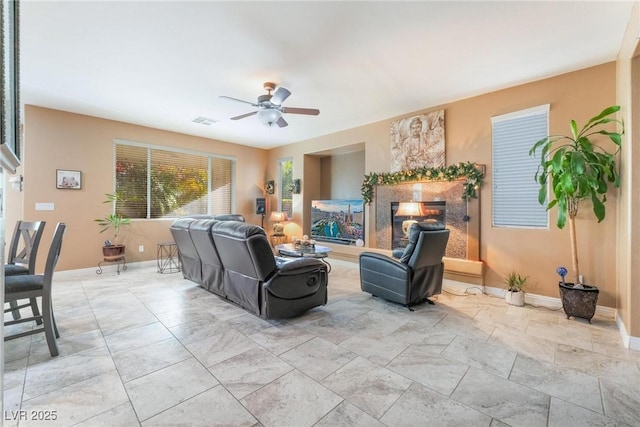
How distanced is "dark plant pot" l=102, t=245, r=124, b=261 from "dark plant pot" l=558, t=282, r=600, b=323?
260 inches

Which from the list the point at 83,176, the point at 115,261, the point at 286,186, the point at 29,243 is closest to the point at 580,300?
the point at 29,243

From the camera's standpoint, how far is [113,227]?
5434 mm

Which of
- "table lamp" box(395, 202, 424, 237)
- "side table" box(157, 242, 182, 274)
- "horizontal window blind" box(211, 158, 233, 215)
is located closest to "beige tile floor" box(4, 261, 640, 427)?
"table lamp" box(395, 202, 424, 237)

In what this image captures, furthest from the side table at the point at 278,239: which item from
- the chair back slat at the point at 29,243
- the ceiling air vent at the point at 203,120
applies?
the chair back slat at the point at 29,243

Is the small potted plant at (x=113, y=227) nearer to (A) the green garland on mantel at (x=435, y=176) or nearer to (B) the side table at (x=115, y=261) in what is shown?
(B) the side table at (x=115, y=261)

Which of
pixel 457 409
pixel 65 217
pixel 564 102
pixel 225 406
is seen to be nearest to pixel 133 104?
pixel 65 217

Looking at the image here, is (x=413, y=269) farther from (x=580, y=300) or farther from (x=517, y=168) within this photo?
(x=517, y=168)

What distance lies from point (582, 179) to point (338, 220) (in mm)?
4056

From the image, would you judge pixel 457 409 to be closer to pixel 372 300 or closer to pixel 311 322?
pixel 311 322

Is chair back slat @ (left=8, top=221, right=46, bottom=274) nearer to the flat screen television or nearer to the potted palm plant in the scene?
the flat screen television

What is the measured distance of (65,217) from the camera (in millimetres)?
4945

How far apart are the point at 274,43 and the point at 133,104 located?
3.09 m

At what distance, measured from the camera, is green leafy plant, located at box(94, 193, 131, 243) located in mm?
5270

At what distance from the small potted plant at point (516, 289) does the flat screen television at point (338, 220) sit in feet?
8.76
